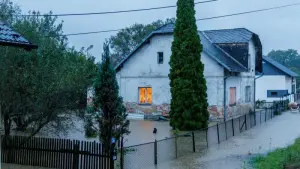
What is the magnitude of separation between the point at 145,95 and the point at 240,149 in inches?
594

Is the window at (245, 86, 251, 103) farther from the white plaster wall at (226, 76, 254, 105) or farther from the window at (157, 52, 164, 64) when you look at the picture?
the window at (157, 52, 164, 64)

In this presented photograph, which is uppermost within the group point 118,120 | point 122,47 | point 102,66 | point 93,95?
point 122,47

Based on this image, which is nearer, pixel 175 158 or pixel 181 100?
pixel 175 158

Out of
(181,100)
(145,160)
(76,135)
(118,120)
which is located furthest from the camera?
(181,100)

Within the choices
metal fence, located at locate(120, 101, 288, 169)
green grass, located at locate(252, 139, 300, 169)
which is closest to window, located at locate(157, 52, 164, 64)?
metal fence, located at locate(120, 101, 288, 169)

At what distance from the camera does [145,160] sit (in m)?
13.7

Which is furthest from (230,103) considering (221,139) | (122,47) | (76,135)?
Result: (122,47)

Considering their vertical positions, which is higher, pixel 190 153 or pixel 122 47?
pixel 122 47

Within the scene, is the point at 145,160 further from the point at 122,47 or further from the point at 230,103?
the point at 122,47

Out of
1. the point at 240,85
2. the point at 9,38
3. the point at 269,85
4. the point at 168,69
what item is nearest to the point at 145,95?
the point at 168,69

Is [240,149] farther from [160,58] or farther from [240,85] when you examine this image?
[240,85]

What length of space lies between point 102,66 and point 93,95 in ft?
3.26

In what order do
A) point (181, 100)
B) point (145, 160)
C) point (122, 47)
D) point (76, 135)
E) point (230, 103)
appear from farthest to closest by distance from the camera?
point (122, 47)
point (230, 103)
point (181, 100)
point (76, 135)
point (145, 160)

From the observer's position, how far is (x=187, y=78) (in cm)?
2359
